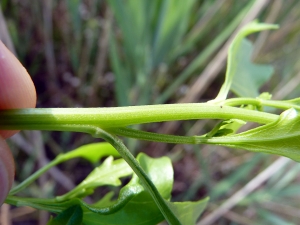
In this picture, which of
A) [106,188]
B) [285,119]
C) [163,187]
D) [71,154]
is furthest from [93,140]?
[285,119]

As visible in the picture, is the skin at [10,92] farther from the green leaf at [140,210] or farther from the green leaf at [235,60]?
the green leaf at [235,60]

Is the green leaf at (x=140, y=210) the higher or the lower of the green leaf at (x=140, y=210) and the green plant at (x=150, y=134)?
the lower

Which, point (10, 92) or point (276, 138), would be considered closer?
point (276, 138)

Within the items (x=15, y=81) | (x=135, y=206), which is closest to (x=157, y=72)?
(x=15, y=81)

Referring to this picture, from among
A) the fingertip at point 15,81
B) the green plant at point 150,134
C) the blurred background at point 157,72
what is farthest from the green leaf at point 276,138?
the blurred background at point 157,72

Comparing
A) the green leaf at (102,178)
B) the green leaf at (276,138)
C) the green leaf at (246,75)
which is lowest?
the green leaf at (102,178)

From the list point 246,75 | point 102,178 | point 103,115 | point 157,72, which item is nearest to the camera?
point 103,115

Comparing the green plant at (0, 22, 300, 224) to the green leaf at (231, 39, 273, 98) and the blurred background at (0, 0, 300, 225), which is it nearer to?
the green leaf at (231, 39, 273, 98)

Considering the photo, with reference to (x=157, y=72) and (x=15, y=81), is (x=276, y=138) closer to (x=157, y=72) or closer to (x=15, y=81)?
(x=15, y=81)
